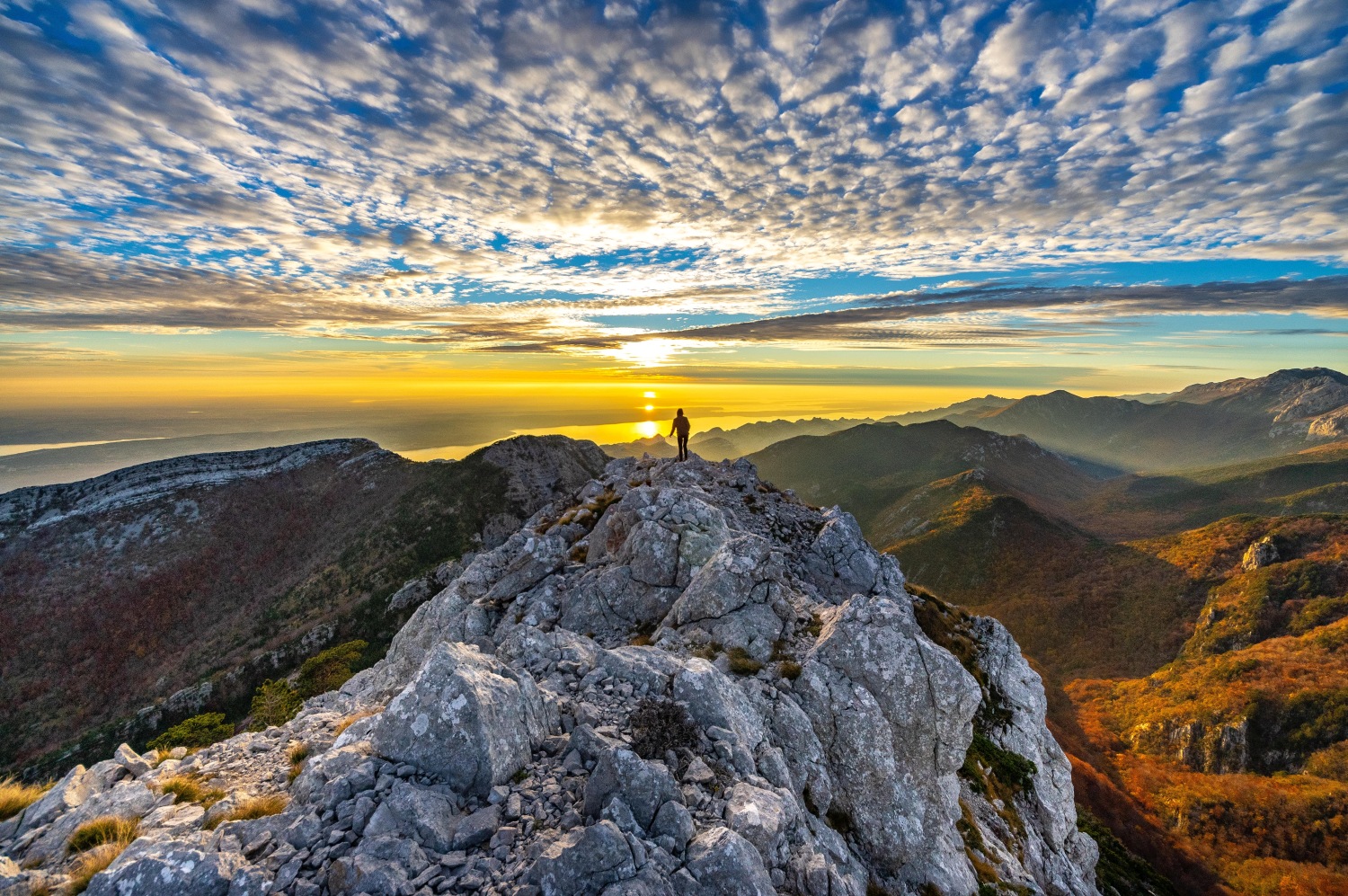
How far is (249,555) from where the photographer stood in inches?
4545

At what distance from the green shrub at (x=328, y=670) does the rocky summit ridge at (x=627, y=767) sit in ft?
113

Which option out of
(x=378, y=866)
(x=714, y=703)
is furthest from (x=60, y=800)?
(x=714, y=703)

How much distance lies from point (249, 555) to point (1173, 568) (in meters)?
246

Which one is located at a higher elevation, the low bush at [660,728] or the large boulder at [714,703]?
the low bush at [660,728]

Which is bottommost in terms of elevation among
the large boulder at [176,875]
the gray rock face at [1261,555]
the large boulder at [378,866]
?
the gray rock face at [1261,555]

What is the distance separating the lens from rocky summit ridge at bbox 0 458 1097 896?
31.2 feet

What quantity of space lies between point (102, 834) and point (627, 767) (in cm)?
1048

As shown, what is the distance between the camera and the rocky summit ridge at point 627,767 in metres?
9.52

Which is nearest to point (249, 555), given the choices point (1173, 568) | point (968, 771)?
point (968, 771)

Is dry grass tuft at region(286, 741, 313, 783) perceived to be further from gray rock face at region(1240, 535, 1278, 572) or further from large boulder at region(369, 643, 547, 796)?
gray rock face at region(1240, 535, 1278, 572)

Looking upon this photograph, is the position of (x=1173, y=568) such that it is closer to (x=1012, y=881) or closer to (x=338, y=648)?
(x=1012, y=881)

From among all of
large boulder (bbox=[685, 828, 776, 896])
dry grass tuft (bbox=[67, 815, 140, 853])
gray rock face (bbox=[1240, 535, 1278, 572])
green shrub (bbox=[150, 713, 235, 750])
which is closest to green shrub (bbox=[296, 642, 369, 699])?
green shrub (bbox=[150, 713, 235, 750])

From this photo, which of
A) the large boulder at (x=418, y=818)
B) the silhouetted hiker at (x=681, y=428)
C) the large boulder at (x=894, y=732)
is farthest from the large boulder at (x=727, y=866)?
the silhouetted hiker at (x=681, y=428)

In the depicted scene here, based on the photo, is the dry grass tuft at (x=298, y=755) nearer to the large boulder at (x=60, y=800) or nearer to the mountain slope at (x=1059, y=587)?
the large boulder at (x=60, y=800)
